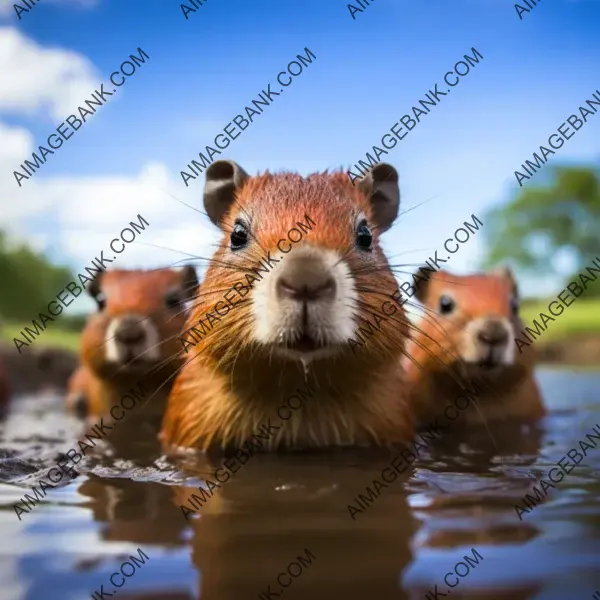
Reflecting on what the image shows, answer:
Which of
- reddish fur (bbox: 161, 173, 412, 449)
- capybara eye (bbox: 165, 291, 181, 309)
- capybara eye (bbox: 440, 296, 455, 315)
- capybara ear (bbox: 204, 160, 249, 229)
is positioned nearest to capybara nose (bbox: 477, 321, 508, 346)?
capybara eye (bbox: 440, 296, 455, 315)

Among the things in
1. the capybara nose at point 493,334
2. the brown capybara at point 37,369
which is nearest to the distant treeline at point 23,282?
the brown capybara at point 37,369

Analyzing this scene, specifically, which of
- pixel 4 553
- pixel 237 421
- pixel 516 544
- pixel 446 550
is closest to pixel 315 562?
pixel 446 550

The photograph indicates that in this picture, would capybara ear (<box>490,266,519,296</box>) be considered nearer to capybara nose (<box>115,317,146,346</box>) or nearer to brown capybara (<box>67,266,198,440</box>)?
brown capybara (<box>67,266,198,440</box>)

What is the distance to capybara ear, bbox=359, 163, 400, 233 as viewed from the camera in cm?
514

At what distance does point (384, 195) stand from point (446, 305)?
1421 millimetres

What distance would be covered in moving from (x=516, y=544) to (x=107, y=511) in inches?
62.7

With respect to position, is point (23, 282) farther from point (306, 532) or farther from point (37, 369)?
point (306, 532)

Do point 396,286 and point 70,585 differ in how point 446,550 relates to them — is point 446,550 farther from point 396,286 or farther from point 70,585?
point 396,286

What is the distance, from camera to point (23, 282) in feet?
53.7

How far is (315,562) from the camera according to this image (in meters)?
2.36

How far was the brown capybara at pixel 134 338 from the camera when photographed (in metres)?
6.02

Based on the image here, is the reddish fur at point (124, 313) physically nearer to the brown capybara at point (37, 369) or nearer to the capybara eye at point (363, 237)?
the capybara eye at point (363, 237)

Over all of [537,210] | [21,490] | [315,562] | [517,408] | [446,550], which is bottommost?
[21,490]

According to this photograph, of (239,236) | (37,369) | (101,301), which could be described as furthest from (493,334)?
(37,369)
